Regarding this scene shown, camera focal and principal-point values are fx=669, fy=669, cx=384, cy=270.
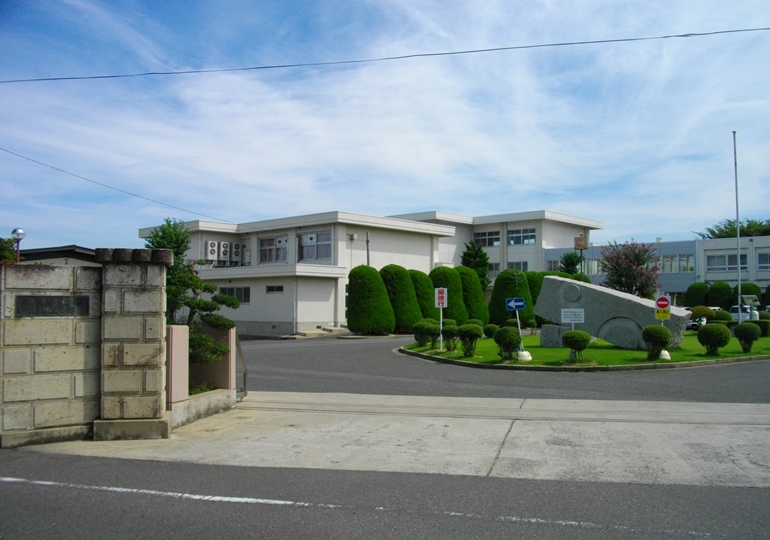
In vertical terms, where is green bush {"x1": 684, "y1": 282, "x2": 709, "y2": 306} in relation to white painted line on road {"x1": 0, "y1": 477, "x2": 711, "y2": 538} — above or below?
above

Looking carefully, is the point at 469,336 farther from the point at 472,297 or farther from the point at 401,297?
the point at 472,297

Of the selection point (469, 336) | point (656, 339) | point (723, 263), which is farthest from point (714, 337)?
point (723, 263)

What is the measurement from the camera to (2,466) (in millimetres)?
8023

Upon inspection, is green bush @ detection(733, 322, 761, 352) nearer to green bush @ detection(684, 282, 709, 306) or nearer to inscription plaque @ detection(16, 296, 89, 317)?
inscription plaque @ detection(16, 296, 89, 317)

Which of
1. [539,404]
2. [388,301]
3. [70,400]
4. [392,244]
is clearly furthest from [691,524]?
[392,244]

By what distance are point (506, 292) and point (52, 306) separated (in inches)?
1438

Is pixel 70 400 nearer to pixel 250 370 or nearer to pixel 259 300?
pixel 250 370

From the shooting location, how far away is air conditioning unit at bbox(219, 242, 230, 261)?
51062 millimetres

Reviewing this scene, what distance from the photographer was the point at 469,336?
877 inches

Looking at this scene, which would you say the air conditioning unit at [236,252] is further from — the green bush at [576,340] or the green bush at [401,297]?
the green bush at [576,340]

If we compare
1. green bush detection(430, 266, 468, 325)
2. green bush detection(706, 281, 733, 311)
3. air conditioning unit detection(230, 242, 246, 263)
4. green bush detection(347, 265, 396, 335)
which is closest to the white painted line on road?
green bush detection(347, 265, 396, 335)

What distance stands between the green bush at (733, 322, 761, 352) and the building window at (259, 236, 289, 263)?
33326 mm

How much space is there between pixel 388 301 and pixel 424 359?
1696 centimetres

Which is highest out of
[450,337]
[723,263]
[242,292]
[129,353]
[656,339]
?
[723,263]
